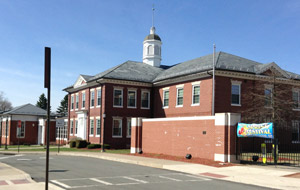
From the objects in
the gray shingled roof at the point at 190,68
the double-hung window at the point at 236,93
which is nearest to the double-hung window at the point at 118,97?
the gray shingled roof at the point at 190,68

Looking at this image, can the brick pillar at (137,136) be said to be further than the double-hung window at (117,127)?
No

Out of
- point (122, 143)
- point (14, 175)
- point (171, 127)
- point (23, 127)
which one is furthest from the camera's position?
point (23, 127)

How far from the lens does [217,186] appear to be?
470 inches

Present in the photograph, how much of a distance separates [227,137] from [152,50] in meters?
26.7

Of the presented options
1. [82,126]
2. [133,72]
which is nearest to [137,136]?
[133,72]

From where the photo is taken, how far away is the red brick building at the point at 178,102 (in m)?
21.9

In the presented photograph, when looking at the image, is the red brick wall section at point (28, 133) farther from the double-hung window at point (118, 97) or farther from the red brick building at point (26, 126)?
the double-hung window at point (118, 97)

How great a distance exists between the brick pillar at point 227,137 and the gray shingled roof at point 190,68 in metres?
10.6

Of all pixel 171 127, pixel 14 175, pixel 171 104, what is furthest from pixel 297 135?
pixel 14 175

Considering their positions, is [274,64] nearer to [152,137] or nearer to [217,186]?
[152,137]

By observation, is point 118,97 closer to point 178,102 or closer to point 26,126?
point 178,102

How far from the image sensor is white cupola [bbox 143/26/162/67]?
43750 millimetres

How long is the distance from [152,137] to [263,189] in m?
15.4

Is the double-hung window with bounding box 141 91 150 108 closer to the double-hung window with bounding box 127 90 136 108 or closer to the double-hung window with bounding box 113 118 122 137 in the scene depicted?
the double-hung window with bounding box 127 90 136 108
